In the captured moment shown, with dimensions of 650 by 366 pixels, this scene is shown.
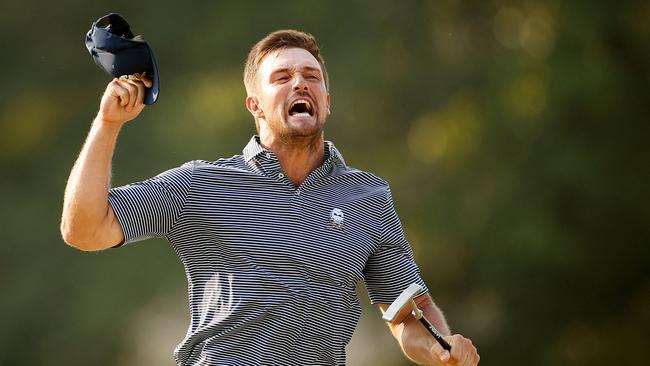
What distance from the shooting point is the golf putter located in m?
2.78

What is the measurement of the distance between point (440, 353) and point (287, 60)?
1033 millimetres

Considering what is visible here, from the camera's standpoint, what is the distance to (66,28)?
784 cm

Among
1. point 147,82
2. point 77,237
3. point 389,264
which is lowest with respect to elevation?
point 389,264

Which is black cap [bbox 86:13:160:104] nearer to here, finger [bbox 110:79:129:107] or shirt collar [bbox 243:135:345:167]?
finger [bbox 110:79:129:107]

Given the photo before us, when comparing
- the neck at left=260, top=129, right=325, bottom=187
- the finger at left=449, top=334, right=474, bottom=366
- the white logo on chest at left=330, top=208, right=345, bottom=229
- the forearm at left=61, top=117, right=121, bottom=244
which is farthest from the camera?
the neck at left=260, top=129, right=325, bottom=187

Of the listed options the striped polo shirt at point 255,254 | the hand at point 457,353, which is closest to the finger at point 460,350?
the hand at point 457,353

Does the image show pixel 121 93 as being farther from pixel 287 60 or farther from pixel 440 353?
pixel 440 353

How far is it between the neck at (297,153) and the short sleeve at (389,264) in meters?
0.26

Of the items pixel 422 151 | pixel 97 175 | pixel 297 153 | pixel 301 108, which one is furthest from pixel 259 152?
pixel 422 151


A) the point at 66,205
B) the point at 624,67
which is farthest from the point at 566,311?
the point at 66,205

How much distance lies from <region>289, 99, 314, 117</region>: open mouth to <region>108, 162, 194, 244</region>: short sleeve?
442 millimetres

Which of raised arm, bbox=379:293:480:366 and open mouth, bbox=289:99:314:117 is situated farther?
open mouth, bbox=289:99:314:117

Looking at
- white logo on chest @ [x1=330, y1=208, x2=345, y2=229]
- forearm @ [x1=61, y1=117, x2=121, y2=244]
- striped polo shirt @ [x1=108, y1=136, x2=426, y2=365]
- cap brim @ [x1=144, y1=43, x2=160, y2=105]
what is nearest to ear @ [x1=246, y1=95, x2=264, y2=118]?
striped polo shirt @ [x1=108, y1=136, x2=426, y2=365]

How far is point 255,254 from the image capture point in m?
2.90
